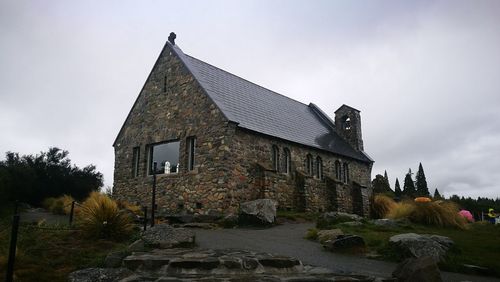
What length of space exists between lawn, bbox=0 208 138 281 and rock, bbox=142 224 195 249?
0.65 m

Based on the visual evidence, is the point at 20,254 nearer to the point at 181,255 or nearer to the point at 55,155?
the point at 181,255

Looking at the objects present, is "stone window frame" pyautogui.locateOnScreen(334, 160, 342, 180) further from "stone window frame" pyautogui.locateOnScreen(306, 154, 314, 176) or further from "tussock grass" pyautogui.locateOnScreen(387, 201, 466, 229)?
"tussock grass" pyautogui.locateOnScreen(387, 201, 466, 229)

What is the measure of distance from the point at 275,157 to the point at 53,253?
42.5ft

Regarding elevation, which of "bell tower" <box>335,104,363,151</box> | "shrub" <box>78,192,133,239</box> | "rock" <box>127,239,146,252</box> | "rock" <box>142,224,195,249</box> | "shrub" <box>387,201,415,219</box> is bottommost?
"rock" <box>127,239,146,252</box>

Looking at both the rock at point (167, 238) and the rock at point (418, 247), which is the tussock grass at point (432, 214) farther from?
the rock at point (167, 238)

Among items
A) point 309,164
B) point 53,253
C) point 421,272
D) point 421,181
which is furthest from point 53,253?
point 421,181

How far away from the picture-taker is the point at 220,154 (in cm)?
1692

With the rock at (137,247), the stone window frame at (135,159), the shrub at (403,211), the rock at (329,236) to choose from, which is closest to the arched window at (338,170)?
the shrub at (403,211)

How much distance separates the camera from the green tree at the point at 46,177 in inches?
819

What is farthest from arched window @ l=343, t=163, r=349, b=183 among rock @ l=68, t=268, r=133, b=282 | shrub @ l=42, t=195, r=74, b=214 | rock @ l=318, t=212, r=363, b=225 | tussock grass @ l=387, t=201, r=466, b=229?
rock @ l=68, t=268, r=133, b=282

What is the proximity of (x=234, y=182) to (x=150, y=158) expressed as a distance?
6.27m

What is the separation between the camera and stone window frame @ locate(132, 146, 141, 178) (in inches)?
837

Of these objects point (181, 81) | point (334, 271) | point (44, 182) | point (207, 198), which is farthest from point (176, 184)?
point (334, 271)

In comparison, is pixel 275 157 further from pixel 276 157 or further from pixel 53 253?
pixel 53 253
